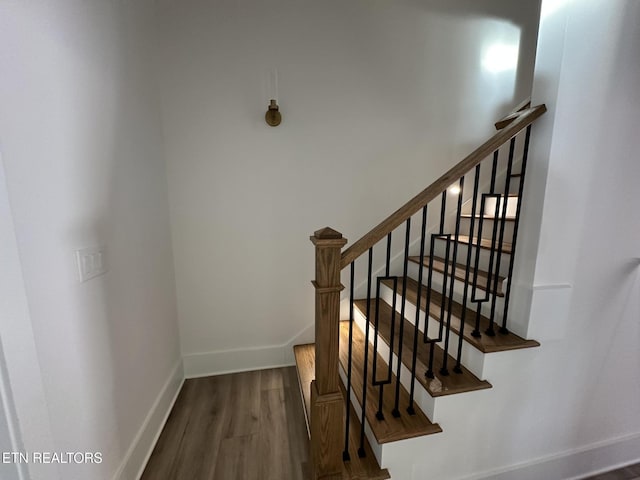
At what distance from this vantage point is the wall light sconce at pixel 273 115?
6.03 feet

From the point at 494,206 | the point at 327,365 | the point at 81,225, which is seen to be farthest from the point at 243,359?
the point at 494,206

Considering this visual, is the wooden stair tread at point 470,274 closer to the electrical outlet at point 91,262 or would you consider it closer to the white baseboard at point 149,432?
the electrical outlet at point 91,262

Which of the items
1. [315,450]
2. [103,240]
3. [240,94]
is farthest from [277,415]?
[240,94]

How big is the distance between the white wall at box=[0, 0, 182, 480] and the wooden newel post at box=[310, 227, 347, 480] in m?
0.86

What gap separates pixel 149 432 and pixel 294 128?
2108mm

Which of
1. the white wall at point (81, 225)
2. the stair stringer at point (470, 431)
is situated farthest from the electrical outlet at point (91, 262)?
the stair stringer at point (470, 431)

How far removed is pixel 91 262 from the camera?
104cm

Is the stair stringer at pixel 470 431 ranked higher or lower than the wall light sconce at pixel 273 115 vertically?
lower

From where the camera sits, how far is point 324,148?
203cm

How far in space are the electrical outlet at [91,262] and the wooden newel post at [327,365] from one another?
87 centimetres

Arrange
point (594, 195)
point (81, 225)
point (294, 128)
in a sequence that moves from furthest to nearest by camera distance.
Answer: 1. point (294, 128)
2. point (594, 195)
3. point (81, 225)

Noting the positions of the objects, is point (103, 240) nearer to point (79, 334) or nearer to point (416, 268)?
point (79, 334)

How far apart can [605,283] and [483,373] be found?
79 cm

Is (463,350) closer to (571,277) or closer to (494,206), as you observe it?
(571,277)
